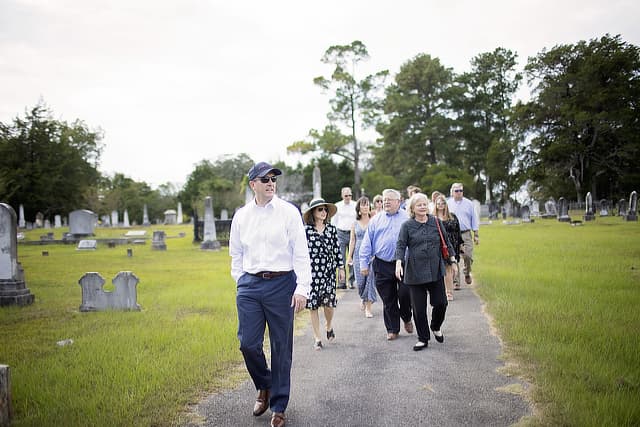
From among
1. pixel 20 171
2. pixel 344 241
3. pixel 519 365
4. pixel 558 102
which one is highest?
A: pixel 558 102

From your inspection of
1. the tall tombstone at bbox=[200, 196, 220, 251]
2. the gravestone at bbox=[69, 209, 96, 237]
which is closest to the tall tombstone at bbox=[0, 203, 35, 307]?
the tall tombstone at bbox=[200, 196, 220, 251]

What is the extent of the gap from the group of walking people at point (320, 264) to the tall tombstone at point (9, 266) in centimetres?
639

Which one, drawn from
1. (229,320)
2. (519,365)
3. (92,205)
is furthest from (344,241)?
(92,205)

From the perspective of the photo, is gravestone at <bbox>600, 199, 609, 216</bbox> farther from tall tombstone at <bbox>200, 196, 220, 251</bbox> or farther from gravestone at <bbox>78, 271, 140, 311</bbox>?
gravestone at <bbox>78, 271, 140, 311</bbox>

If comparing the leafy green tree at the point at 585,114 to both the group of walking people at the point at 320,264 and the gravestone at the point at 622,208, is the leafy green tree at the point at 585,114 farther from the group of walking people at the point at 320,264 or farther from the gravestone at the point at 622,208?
the group of walking people at the point at 320,264

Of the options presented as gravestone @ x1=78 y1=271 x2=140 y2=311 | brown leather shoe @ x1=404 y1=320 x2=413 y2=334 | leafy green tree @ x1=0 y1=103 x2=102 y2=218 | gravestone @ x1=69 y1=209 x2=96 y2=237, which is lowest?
brown leather shoe @ x1=404 y1=320 x2=413 y2=334

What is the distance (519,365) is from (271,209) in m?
3.15

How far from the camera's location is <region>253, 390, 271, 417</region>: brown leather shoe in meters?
4.16

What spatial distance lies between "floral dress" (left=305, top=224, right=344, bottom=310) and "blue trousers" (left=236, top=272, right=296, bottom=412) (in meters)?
2.05

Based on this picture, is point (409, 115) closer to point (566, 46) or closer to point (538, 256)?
point (566, 46)

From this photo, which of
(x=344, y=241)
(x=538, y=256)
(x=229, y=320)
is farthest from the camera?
(x=538, y=256)

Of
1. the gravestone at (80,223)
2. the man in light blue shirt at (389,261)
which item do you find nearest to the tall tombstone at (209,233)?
the gravestone at (80,223)

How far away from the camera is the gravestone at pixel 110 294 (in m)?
8.66

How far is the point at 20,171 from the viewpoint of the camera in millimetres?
46531
